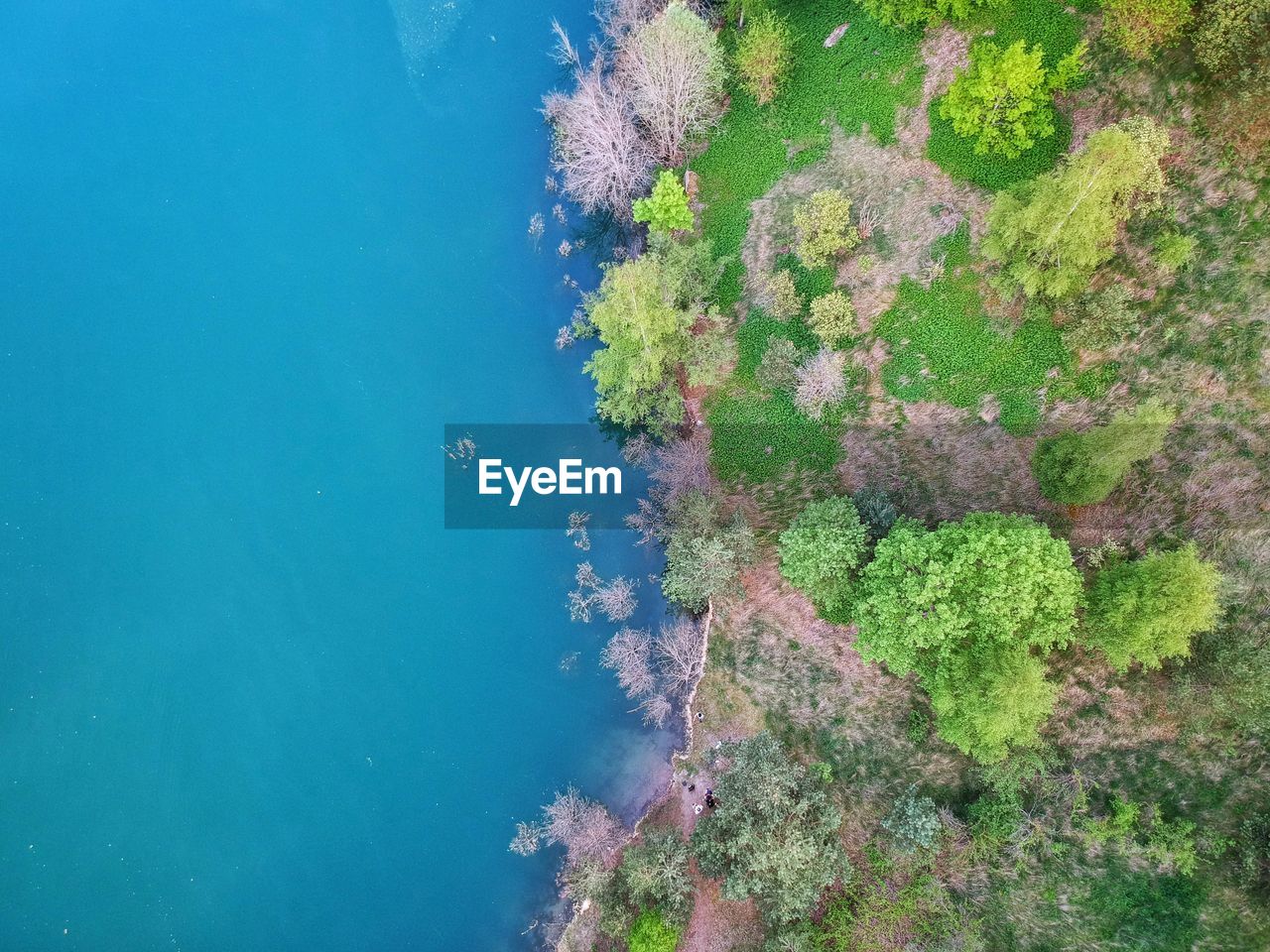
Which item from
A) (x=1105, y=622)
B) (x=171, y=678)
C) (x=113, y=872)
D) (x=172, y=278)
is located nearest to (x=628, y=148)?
(x=172, y=278)

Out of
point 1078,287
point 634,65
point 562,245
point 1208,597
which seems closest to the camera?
point 1208,597

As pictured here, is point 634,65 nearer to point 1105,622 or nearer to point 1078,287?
point 1078,287

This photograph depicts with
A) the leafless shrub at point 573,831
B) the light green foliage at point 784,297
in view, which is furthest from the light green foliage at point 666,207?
the leafless shrub at point 573,831

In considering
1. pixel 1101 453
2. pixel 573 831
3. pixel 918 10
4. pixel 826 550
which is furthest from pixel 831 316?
pixel 573 831

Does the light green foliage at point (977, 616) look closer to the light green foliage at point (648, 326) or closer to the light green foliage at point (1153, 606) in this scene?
the light green foliage at point (1153, 606)

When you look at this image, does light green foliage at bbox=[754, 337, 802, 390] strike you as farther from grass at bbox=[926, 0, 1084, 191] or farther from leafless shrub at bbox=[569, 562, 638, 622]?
leafless shrub at bbox=[569, 562, 638, 622]

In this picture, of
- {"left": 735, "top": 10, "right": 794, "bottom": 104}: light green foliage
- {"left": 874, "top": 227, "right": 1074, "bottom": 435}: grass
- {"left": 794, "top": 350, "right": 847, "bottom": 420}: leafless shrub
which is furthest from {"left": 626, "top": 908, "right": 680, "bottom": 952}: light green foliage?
{"left": 735, "top": 10, "right": 794, "bottom": 104}: light green foliage
